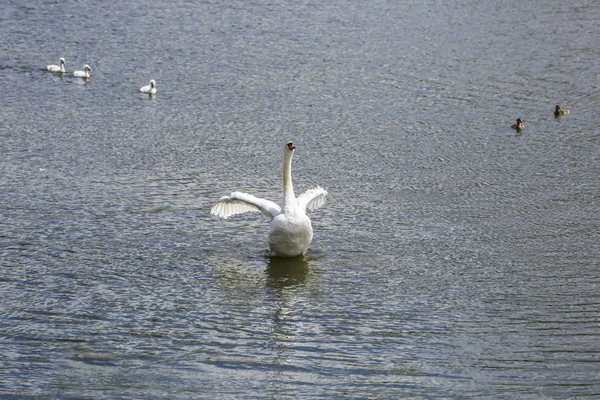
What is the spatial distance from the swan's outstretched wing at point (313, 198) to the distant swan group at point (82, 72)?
9.89 meters

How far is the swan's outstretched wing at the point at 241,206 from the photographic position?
51.3ft

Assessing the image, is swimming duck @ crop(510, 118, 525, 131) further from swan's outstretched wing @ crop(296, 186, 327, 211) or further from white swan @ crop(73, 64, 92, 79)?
white swan @ crop(73, 64, 92, 79)

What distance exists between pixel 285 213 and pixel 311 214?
7.27 feet

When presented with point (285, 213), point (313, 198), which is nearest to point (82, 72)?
point (313, 198)

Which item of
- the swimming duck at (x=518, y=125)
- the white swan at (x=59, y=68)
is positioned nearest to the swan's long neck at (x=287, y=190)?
the swimming duck at (x=518, y=125)

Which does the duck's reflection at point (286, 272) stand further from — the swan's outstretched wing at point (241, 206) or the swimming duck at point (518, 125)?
the swimming duck at point (518, 125)

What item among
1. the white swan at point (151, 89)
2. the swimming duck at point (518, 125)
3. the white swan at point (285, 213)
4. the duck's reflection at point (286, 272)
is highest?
Result: the white swan at point (151, 89)

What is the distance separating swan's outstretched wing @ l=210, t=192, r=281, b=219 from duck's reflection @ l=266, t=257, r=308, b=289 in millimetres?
771

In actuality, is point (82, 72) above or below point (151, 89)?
above

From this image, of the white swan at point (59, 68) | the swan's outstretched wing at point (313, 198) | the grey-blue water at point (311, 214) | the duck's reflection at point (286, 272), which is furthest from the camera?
the white swan at point (59, 68)

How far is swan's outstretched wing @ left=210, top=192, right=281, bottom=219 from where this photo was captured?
1563cm

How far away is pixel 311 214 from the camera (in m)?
17.4

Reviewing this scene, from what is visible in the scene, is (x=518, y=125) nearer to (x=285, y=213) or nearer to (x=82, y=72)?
(x=285, y=213)

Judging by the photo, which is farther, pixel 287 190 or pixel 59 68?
pixel 59 68
